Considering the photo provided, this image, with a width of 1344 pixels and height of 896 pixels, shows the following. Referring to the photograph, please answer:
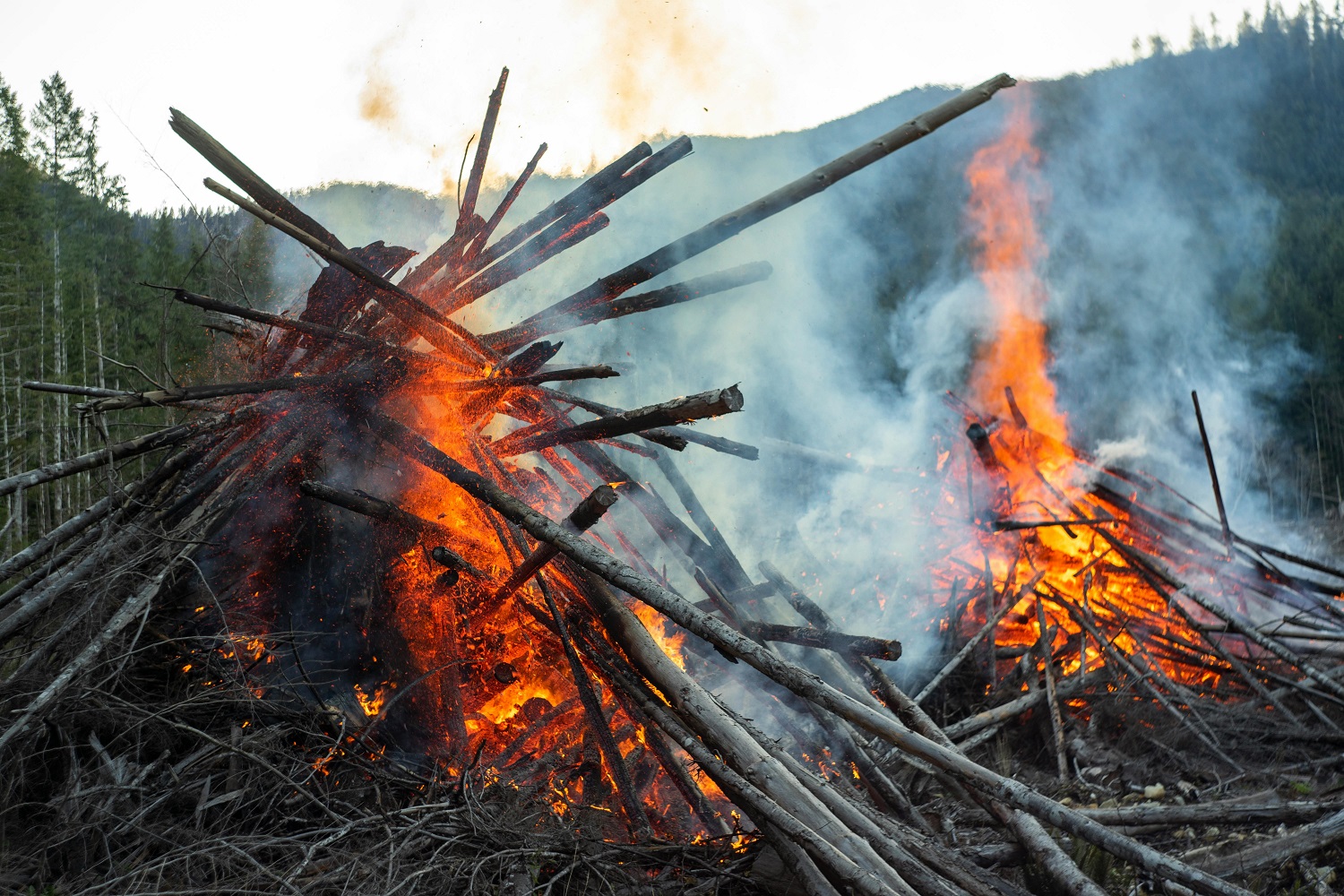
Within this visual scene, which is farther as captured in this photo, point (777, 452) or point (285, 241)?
point (777, 452)

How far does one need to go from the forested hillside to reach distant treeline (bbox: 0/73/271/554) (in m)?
0.09

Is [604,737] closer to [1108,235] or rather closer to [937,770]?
[937,770]

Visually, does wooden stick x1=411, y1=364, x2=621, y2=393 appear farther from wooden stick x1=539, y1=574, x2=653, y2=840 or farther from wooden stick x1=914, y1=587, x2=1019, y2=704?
wooden stick x1=914, y1=587, x2=1019, y2=704

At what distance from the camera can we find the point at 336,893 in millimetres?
3113

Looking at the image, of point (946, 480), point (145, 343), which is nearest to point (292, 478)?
point (946, 480)

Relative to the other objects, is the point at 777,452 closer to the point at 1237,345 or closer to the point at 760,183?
the point at 760,183

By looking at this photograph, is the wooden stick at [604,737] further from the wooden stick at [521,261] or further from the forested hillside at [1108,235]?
the forested hillside at [1108,235]

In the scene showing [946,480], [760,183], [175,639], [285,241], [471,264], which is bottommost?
[946,480]

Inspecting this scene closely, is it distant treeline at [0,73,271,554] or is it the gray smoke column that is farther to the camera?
distant treeline at [0,73,271,554]

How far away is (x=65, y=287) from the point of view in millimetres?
25438

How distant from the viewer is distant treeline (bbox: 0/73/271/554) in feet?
67.2

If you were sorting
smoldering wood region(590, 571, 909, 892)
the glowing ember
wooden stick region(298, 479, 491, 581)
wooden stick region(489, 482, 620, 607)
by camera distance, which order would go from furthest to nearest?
the glowing ember < wooden stick region(298, 479, 491, 581) < wooden stick region(489, 482, 620, 607) < smoldering wood region(590, 571, 909, 892)

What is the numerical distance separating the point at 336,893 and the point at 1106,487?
8453 mm

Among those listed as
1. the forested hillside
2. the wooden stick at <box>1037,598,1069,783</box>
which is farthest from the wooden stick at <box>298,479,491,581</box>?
the forested hillside
